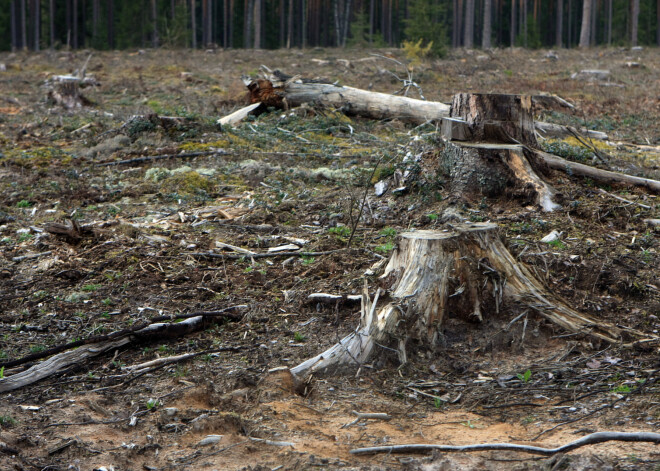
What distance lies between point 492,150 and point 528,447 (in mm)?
4228

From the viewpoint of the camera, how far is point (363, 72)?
23.5 m

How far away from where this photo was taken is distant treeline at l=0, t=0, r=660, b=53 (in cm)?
3828

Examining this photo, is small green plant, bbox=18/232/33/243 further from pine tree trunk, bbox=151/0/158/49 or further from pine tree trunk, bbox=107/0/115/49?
pine tree trunk, bbox=107/0/115/49

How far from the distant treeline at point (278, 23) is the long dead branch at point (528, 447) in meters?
33.4

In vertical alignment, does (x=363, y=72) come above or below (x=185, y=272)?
above

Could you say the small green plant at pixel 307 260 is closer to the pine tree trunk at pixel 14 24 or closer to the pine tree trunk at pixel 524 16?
the pine tree trunk at pixel 524 16

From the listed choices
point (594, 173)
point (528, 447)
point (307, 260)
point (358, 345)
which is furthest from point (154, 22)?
point (528, 447)

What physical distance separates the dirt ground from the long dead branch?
0.04 metres

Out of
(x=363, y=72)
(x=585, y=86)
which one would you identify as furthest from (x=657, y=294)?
(x=363, y=72)

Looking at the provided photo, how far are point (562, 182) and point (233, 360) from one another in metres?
4.44

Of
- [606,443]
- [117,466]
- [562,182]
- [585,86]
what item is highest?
[585,86]

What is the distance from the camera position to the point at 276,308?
525 centimetres

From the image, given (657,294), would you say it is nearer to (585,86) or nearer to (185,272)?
(185,272)

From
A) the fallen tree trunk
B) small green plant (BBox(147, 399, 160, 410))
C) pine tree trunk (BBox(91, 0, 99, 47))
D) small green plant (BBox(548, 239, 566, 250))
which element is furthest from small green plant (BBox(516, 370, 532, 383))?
pine tree trunk (BBox(91, 0, 99, 47))
